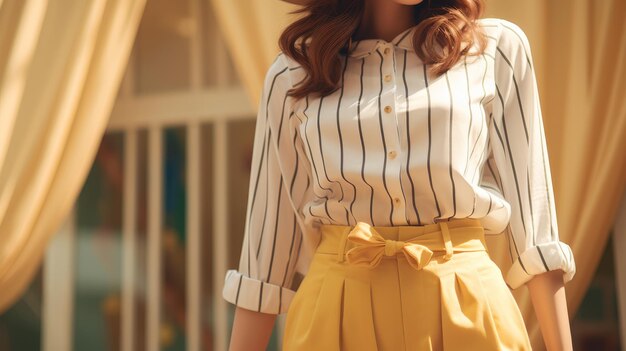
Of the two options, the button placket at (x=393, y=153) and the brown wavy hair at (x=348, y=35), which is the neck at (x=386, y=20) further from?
the button placket at (x=393, y=153)

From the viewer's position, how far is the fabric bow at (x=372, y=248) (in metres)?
0.90

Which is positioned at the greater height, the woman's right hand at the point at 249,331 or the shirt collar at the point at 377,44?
the shirt collar at the point at 377,44

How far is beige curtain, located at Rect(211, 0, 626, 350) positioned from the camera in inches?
61.9

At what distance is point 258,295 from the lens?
3.50 feet

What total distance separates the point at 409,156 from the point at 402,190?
46 millimetres

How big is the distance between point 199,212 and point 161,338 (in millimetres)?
433

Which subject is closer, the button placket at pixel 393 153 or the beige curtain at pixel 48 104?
the button placket at pixel 393 153

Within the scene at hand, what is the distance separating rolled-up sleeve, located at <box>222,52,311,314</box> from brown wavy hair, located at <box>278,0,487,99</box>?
0.06 meters

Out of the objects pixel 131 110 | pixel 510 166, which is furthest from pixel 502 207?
pixel 131 110

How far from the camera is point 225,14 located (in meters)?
1.93

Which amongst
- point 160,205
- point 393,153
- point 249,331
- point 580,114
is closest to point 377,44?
point 393,153

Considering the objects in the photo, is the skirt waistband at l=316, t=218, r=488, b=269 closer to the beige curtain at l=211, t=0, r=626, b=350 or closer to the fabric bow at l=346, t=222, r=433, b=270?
the fabric bow at l=346, t=222, r=433, b=270

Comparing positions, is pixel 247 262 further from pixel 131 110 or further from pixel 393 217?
pixel 131 110

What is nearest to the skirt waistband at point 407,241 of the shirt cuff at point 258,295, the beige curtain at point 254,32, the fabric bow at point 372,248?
the fabric bow at point 372,248
